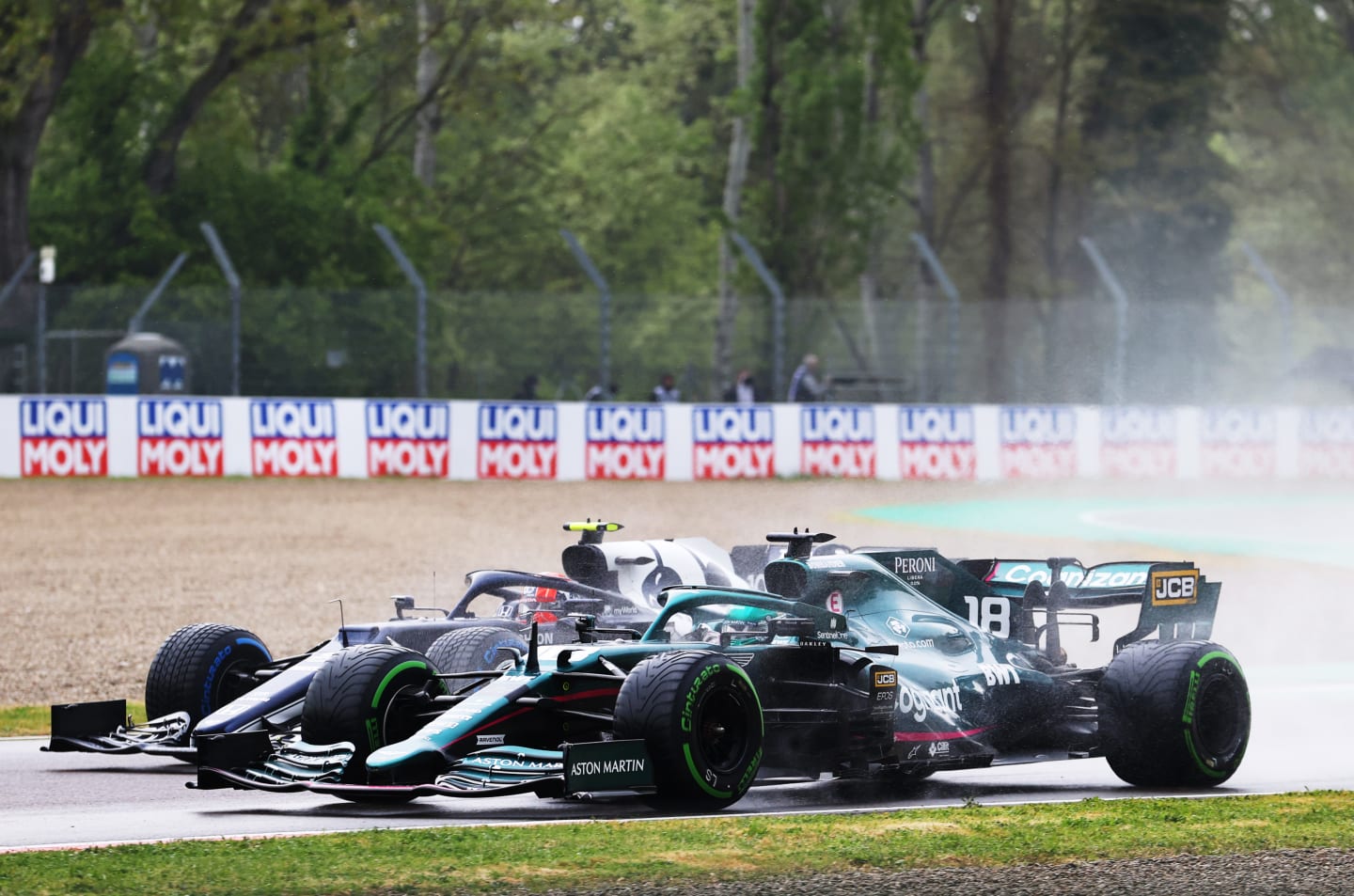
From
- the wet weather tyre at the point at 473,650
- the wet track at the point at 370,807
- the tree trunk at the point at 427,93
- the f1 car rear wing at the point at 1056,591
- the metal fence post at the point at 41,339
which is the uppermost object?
the tree trunk at the point at 427,93

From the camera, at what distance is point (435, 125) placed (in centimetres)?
5675

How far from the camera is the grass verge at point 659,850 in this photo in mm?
7410

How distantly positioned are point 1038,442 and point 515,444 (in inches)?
337

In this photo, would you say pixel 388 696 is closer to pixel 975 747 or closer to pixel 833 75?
pixel 975 747

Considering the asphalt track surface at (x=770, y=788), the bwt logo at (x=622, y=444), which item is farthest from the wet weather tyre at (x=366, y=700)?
the bwt logo at (x=622, y=444)

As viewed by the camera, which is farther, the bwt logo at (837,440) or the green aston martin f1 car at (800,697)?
the bwt logo at (837,440)

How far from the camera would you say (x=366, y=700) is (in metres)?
9.03

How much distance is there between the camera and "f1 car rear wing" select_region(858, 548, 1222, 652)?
10930 mm

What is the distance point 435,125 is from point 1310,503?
31606mm

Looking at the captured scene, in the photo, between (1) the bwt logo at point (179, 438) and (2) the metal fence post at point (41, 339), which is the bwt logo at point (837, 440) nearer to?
(1) the bwt logo at point (179, 438)

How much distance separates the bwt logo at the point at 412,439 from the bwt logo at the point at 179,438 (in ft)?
7.71

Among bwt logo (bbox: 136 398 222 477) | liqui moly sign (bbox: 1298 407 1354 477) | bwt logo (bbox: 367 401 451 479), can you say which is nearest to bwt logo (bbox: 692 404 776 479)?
bwt logo (bbox: 367 401 451 479)

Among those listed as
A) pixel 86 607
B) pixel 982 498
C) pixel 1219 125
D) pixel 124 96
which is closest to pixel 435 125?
pixel 124 96

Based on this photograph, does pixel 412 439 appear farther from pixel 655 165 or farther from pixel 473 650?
pixel 655 165
